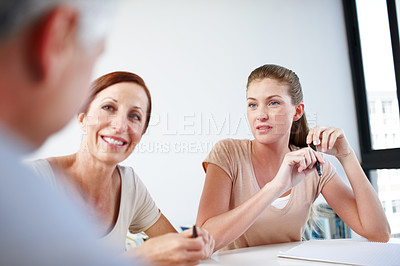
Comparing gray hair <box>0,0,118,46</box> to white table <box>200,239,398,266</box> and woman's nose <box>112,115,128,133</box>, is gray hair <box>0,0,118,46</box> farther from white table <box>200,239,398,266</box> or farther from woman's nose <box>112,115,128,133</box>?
white table <box>200,239,398,266</box>

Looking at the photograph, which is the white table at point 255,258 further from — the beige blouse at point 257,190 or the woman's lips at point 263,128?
the woman's lips at point 263,128

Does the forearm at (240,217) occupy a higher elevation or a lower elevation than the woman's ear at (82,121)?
lower

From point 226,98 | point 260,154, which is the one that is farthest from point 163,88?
point 260,154

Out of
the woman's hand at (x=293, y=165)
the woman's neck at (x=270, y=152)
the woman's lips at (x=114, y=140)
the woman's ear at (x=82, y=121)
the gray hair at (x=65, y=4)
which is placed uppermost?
the gray hair at (x=65, y=4)

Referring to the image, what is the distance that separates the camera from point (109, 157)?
551mm

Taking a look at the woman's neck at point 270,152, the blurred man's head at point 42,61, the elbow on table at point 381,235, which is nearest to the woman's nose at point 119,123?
the blurred man's head at point 42,61

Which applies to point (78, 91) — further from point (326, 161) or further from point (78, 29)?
point (326, 161)

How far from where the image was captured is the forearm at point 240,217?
741mm

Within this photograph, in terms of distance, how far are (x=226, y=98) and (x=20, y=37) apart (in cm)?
60

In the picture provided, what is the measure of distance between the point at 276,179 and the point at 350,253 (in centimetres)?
21

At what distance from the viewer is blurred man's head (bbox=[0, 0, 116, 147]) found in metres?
0.21

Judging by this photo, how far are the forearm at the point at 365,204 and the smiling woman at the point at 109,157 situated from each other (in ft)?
1.62

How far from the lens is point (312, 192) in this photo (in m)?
0.89

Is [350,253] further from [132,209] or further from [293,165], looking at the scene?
[132,209]
